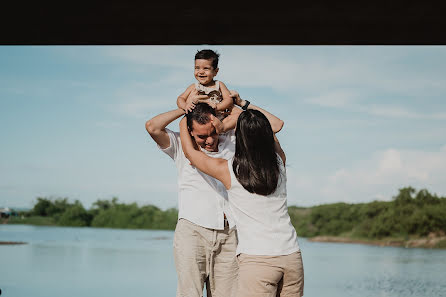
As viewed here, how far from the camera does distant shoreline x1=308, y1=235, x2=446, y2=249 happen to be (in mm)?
16141

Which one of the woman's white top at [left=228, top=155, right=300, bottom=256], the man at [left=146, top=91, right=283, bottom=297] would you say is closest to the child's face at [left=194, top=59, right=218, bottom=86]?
the man at [left=146, top=91, right=283, bottom=297]

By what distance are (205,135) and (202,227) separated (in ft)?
1.33

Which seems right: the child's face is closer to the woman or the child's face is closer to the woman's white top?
the woman

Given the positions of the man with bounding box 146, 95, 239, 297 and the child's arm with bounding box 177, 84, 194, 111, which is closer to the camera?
the man with bounding box 146, 95, 239, 297

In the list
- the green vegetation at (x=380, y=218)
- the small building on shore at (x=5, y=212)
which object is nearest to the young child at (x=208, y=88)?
the green vegetation at (x=380, y=218)

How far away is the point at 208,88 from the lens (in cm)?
275

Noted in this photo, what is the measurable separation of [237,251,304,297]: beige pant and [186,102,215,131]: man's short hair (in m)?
0.61

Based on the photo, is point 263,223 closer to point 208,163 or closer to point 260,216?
point 260,216

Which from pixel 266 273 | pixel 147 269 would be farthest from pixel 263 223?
pixel 147 269

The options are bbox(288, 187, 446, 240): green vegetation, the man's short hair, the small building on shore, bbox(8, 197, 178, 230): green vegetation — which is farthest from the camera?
the small building on shore

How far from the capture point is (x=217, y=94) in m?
2.70
